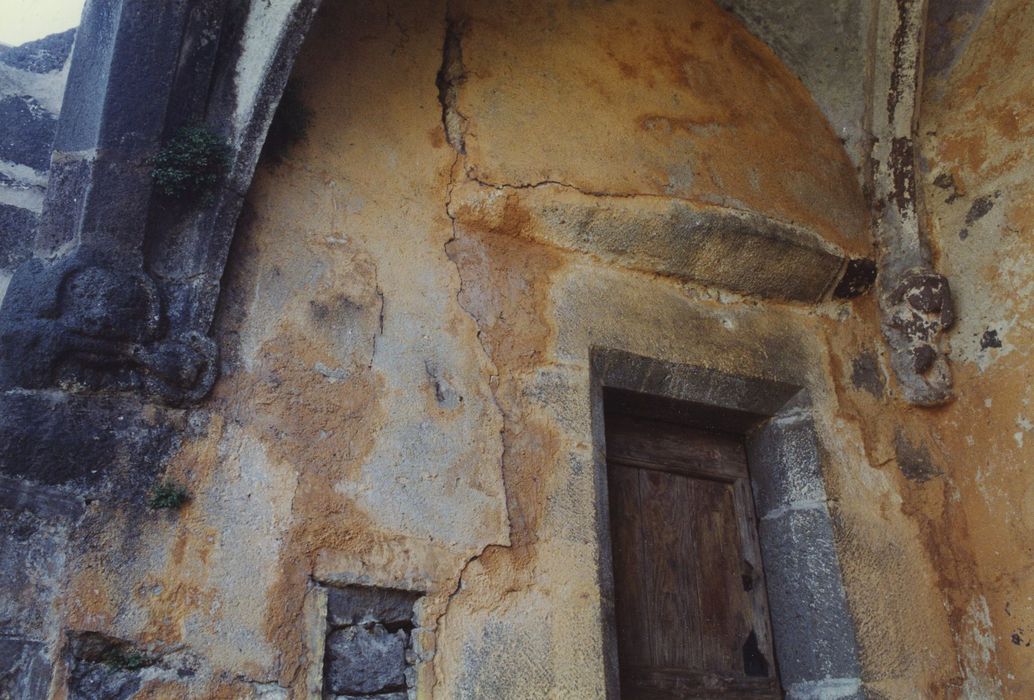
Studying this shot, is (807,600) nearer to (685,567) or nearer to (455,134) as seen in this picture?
(685,567)

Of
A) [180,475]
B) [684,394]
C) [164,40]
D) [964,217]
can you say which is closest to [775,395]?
[684,394]

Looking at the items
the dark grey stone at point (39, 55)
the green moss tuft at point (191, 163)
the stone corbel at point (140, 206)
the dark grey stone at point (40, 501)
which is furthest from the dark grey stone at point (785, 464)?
the dark grey stone at point (39, 55)

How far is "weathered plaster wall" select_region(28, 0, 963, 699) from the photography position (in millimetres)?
2270

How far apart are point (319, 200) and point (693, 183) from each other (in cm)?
123

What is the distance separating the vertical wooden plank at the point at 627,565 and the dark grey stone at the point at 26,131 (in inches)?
74.9

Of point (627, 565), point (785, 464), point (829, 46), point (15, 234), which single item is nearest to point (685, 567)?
point (627, 565)

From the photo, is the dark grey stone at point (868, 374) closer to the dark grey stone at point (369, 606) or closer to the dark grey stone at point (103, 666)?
the dark grey stone at point (369, 606)

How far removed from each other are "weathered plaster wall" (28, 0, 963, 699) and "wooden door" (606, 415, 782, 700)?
0.30 m

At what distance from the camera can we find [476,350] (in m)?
2.79

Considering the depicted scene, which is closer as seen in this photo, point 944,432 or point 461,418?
point 461,418

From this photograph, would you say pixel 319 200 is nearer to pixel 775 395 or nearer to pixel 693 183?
pixel 693 183

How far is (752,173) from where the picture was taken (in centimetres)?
340

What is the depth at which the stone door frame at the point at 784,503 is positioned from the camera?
283 cm

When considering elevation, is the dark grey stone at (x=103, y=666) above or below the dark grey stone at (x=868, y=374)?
below
